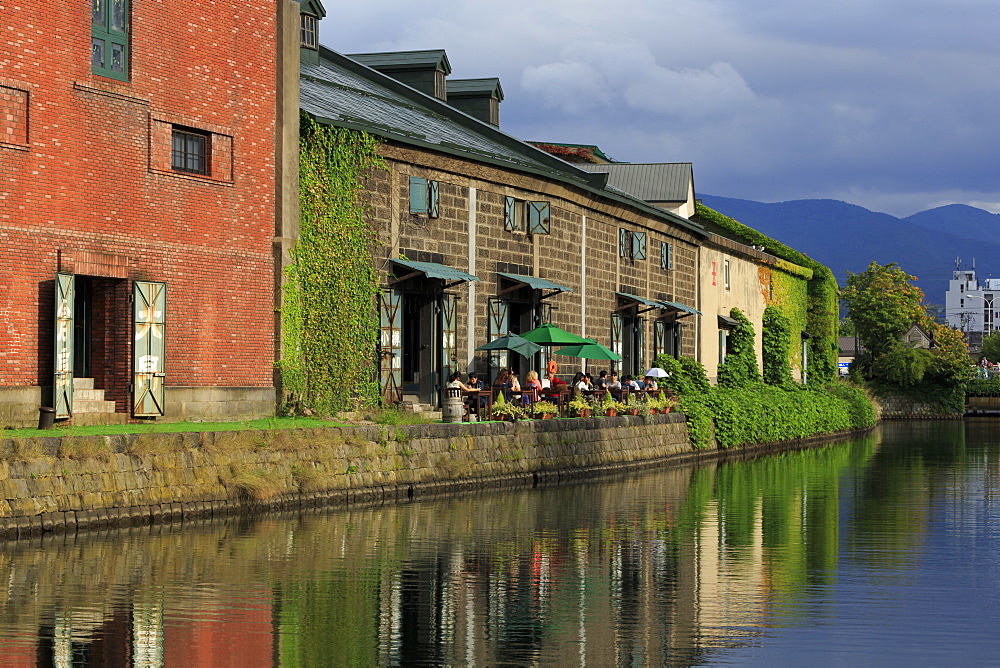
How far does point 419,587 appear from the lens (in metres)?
15.4

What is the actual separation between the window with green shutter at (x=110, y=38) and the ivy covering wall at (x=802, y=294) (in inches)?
1761

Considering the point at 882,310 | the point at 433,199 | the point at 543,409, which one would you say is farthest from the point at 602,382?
the point at 882,310

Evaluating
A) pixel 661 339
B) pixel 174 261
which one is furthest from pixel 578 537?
pixel 661 339

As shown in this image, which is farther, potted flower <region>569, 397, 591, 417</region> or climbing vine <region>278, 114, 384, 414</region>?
potted flower <region>569, 397, 591, 417</region>

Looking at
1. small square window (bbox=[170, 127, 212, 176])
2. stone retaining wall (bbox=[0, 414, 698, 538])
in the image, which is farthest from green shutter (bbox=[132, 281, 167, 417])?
stone retaining wall (bbox=[0, 414, 698, 538])

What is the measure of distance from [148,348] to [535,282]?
14.6 meters

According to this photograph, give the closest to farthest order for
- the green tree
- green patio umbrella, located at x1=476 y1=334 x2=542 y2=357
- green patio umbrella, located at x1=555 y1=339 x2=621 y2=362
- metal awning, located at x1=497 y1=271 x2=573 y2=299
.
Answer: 1. green patio umbrella, located at x1=476 y1=334 x2=542 y2=357
2. green patio umbrella, located at x1=555 y1=339 x2=621 y2=362
3. metal awning, located at x1=497 y1=271 x2=573 y2=299
4. the green tree

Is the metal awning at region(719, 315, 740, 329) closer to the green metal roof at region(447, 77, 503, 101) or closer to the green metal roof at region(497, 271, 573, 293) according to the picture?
the green metal roof at region(447, 77, 503, 101)

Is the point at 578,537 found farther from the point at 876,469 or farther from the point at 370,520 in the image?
the point at 876,469

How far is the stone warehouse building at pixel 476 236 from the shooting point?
112ft

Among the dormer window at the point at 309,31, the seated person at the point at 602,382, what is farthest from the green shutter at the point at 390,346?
the dormer window at the point at 309,31

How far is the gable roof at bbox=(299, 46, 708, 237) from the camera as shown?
110ft

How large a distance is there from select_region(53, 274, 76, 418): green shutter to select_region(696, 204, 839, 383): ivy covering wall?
4656 centimetres

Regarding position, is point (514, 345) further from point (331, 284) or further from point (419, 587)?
point (419, 587)
